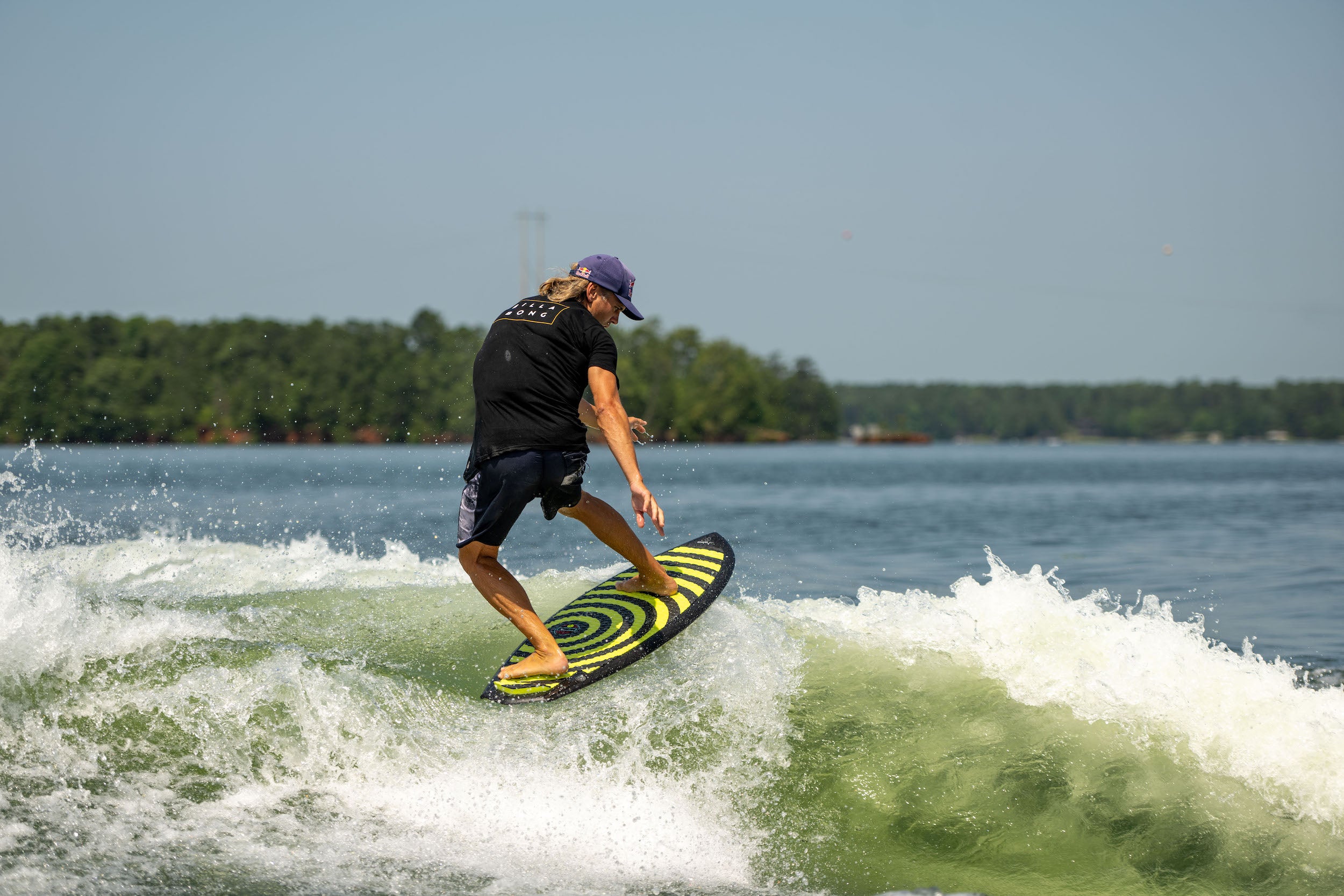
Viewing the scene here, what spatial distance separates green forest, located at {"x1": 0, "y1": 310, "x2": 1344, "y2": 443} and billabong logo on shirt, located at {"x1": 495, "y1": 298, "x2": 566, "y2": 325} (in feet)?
169

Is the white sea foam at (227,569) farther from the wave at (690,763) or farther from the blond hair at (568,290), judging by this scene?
the blond hair at (568,290)

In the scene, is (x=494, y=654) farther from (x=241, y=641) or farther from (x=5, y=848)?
(x=5, y=848)

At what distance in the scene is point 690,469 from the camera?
54812 millimetres

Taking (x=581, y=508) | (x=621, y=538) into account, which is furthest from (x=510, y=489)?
(x=621, y=538)

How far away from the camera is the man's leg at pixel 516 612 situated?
4672 mm

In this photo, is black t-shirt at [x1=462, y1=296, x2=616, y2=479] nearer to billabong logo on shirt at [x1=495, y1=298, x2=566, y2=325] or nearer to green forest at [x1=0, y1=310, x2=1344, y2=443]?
A: billabong logo on shirt at [x1=495, y1=298, x2=566, y2=325]

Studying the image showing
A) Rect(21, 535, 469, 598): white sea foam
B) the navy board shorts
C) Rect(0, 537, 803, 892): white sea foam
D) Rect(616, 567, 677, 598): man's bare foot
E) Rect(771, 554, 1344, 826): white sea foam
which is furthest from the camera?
Rect(21, 535, 469, 598): white sea foam

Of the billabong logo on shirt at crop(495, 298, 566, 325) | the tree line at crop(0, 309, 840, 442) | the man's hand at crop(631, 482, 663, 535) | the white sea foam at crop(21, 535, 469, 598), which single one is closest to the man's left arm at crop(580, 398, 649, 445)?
the man's hand at crop(631, 482, 663, 535)

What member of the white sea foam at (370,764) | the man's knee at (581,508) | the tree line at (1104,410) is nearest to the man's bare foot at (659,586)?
the white sea foam at (370,764)

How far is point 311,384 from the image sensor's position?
8781cm

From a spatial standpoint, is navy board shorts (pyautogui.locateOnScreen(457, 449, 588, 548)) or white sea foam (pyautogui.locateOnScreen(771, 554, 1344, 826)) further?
navy board shorts (pyautogui.locateOnScreen(457, 449, 588, 548))

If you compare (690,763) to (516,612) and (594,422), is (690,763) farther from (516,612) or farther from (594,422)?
(594,422)

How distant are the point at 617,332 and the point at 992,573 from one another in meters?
74.5

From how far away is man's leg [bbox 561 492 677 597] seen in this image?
485cm
